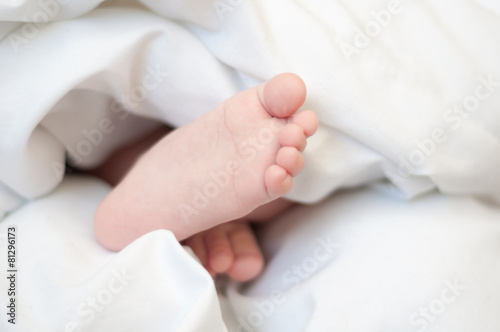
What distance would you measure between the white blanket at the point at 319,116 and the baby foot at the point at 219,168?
1.7 inches

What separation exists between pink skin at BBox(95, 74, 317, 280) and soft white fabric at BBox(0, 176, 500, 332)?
4 centimetres

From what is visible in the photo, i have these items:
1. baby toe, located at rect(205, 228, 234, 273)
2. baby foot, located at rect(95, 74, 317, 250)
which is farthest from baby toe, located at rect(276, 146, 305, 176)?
baby toe, located at rect(205, 228, 234, 273)

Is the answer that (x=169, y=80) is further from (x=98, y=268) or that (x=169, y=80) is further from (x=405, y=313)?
(x=405, y=313)

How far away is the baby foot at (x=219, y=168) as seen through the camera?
0.53 m

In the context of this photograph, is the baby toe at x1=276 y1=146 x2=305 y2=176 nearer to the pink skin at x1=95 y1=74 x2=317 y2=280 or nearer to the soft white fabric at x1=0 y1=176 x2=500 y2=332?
the pink skin at x1=95 y1=74 x2=317 y2=280

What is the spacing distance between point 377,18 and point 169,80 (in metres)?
0.31

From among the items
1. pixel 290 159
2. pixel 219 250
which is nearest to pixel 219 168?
pixel 290 159

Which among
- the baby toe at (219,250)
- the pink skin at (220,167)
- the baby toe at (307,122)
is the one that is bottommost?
the baby toe at (219,250)

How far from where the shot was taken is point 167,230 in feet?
2.02

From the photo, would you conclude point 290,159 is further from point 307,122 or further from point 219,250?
point 219,250

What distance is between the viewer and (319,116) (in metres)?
0.62

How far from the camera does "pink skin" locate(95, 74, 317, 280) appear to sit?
53 cm

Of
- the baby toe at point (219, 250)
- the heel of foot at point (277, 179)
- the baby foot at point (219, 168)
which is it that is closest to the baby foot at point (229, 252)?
the baby toe at point (219, 250)

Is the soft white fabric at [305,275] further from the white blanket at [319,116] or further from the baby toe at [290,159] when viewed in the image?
the baby toe at [290,159]
